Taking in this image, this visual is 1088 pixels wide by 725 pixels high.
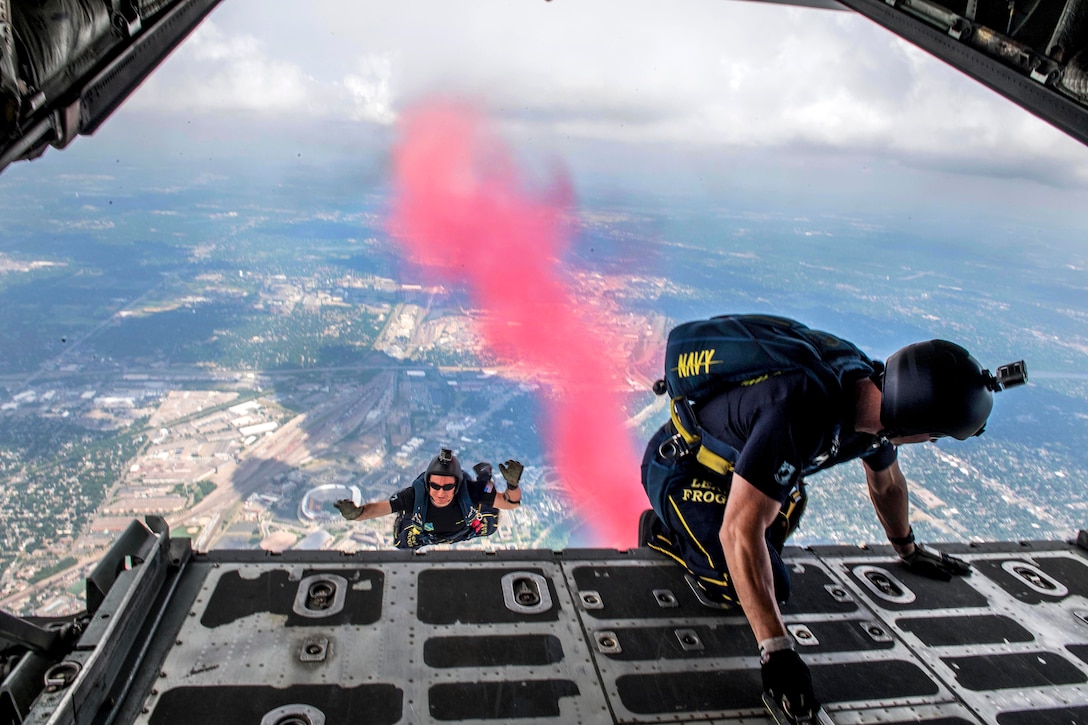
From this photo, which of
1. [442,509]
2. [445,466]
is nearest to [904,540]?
[445,466]

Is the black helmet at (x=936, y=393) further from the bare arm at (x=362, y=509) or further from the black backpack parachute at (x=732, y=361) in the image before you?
the bare arm at (x=362, y=509)

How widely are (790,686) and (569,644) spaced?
90 cm

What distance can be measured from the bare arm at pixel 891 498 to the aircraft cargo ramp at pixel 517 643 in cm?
30

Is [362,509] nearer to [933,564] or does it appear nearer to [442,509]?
[442,509]

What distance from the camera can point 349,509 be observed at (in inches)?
177

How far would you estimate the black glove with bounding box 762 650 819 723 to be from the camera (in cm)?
214

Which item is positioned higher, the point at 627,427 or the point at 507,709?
the point at 507,709

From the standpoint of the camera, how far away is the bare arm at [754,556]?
7.21 ft

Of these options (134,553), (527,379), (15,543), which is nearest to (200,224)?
(527,379)

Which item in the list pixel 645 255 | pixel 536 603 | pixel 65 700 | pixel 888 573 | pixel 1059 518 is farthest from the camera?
pixel 645 255

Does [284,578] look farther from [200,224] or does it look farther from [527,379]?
[200,224]

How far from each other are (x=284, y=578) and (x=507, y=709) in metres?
1.31

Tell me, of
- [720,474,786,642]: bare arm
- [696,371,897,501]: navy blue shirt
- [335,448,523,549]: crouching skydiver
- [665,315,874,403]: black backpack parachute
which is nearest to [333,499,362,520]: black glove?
[335,448,523,549]: crouching skydiver

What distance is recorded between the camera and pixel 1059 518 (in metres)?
26.4
